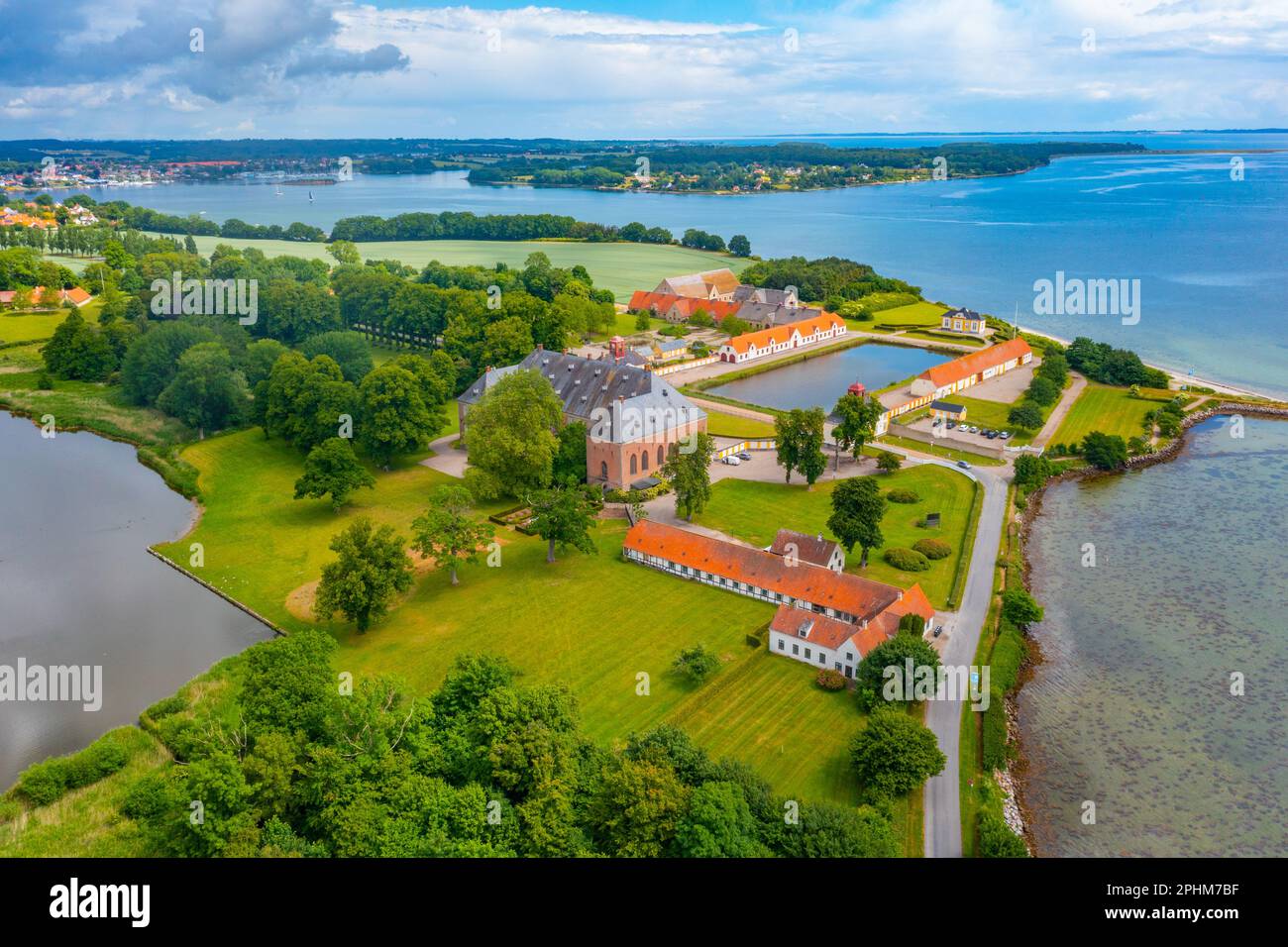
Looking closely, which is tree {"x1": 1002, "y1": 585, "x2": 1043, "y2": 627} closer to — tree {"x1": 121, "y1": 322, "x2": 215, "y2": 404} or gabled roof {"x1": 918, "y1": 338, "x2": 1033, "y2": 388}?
gabled roof {"x1": 918, "y1": 338, "x2": 1033, "y2": 388}

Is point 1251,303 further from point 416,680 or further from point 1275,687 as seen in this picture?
point 416,680

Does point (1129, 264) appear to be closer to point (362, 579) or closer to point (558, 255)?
point (558, 255)

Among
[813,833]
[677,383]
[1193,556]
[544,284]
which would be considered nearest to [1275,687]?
[1193,556]

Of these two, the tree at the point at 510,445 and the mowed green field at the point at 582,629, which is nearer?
the mowed green field at the point at 582,629

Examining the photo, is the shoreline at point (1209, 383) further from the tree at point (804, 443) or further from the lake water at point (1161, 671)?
the tree at point (804, 443)

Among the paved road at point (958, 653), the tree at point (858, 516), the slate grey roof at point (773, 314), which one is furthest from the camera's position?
the slate grey roof at point (773, 314)

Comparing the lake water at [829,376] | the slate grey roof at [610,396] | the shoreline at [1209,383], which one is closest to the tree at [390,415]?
the slate grey roof at [610,396]
